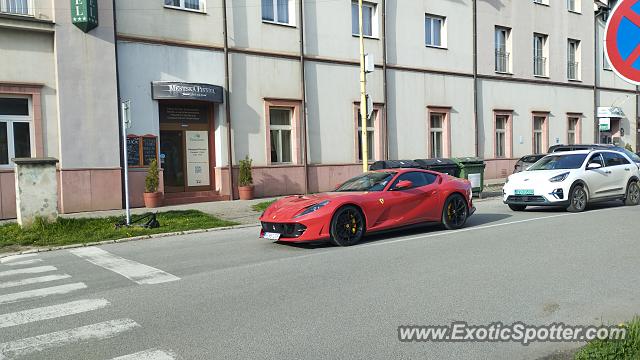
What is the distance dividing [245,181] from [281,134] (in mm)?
2589

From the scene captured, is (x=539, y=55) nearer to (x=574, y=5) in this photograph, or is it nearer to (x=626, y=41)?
(x=574, y=5)

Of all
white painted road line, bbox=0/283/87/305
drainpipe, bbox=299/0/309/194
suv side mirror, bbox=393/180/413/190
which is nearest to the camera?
white painted road line, bbox=0/283/87/305

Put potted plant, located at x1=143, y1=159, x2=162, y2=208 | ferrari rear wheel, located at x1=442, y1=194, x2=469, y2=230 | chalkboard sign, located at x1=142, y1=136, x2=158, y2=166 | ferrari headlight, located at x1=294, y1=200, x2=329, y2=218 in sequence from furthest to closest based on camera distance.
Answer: chalkboard sign, located at x1=142, y1=136, x2=158, y2=166, potted plant, located at x1=143, y1=159, x2=162, y2=208, ferrari rear wheel, located at x1=442, y1=194, x2=469, y2=230, ferrari headlight, located at x1=294, y1=200, x2=329, y2=218

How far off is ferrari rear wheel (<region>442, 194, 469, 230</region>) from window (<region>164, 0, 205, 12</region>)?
35.8 feet

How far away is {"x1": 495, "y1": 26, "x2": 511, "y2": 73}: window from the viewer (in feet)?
89.2

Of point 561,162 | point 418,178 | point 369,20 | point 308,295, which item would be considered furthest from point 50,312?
point 369,20

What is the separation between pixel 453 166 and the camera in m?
17.4

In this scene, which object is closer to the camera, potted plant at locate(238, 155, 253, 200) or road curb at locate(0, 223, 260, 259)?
road curb at locate(0, 223, 260, 259)

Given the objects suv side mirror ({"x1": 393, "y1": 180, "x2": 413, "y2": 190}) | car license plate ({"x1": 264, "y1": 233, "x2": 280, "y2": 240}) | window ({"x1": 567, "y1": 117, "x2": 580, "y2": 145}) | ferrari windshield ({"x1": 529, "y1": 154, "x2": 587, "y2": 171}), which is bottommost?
car license plate ({"x1": 264, "y1": 233, "x2": 280, "y2": 240})

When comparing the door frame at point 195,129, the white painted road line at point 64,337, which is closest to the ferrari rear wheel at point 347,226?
the white painted road line at point 64,337

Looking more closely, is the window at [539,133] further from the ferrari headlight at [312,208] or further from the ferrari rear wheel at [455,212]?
the ferrari headlight at [312,208]

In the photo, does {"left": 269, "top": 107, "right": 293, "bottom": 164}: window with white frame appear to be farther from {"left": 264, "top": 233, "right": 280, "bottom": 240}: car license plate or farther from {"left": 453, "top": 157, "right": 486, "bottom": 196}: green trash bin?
{"left": 264, "top": 233, "right": 280, "bottom": 240}: car license plate

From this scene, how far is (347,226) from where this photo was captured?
9266mm

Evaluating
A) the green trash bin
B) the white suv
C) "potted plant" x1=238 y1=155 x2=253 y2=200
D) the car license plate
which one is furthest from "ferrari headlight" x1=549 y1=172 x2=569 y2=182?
"potted plant" x1=238 y1=155 x2=253 y2=200
